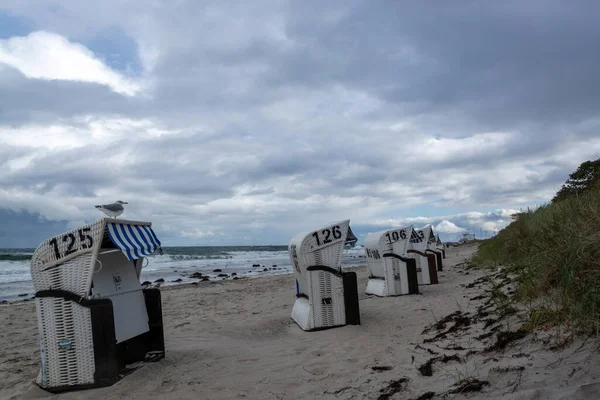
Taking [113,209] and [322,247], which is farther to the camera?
[322,247]

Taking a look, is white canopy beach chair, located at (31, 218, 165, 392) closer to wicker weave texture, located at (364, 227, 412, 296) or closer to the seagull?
the seagull

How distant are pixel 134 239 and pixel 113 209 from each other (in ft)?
1.59

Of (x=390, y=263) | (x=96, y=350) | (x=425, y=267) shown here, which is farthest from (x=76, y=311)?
(x=425, y=267)

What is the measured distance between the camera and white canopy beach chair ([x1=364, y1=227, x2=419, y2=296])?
1315cm

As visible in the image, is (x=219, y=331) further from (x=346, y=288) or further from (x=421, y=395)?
(x=421, y=395)

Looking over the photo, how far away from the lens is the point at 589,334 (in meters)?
3.90

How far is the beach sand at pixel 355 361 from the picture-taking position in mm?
3809

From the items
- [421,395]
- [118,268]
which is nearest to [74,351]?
[118,268]

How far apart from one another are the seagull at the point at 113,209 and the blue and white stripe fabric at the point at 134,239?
191mm

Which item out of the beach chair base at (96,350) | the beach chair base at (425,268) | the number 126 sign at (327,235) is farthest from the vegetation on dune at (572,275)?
the beach chair base at (425,268)

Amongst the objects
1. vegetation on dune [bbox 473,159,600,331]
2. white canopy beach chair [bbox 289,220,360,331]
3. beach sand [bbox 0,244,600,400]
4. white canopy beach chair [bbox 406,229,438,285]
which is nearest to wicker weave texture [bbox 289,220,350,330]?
white canopy beach chair [bbox 289,220,360,331]

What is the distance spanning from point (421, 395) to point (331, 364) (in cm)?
224

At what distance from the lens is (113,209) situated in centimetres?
608

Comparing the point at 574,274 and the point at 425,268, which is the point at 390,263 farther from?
the point at 574,274
